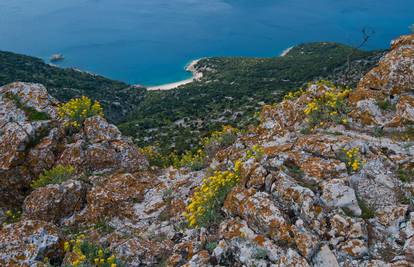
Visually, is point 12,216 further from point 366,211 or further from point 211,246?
point 366,211

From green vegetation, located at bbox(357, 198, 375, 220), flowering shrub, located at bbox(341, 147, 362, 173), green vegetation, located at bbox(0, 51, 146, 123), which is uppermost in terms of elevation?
flowering shrub, located at bbox(341, 147, 362, 173)

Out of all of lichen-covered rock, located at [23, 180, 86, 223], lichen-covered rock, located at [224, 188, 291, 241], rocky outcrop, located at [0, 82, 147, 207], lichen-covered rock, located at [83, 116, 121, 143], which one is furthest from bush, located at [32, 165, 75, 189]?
lichen-covered rock, located at [224, 188, 291, 241]

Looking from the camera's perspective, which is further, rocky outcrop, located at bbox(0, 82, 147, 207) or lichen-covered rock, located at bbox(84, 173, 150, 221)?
rocky outcrop, located at bbox(0, 82, 147, 207)

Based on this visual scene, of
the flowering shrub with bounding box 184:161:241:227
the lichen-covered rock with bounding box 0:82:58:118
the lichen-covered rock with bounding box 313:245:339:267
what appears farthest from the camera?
the lichen-covered rock with bounding box 0:82:58:118

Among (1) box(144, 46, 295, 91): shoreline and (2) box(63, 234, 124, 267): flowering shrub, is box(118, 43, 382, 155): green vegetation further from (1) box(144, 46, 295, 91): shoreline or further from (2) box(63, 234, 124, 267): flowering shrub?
(2) box(63, 234, 124, 267): flowering shrub

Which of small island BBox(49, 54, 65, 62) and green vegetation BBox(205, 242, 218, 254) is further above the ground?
green vegetation BBox(205, 242, 218, 254)

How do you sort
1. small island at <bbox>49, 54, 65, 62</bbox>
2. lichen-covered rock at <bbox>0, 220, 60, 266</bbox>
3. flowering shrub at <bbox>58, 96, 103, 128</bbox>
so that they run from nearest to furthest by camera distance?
1. lichen-covered rock at <bbox>0, 220, 60, 266</bbox>
2. flowering shrub at <bbox>58, 96, 103, 128</bbox>
3. small island at <bbox>49, 54, 65, 62</bbox>

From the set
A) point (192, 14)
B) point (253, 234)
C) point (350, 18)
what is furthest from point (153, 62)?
point (253, 234)
